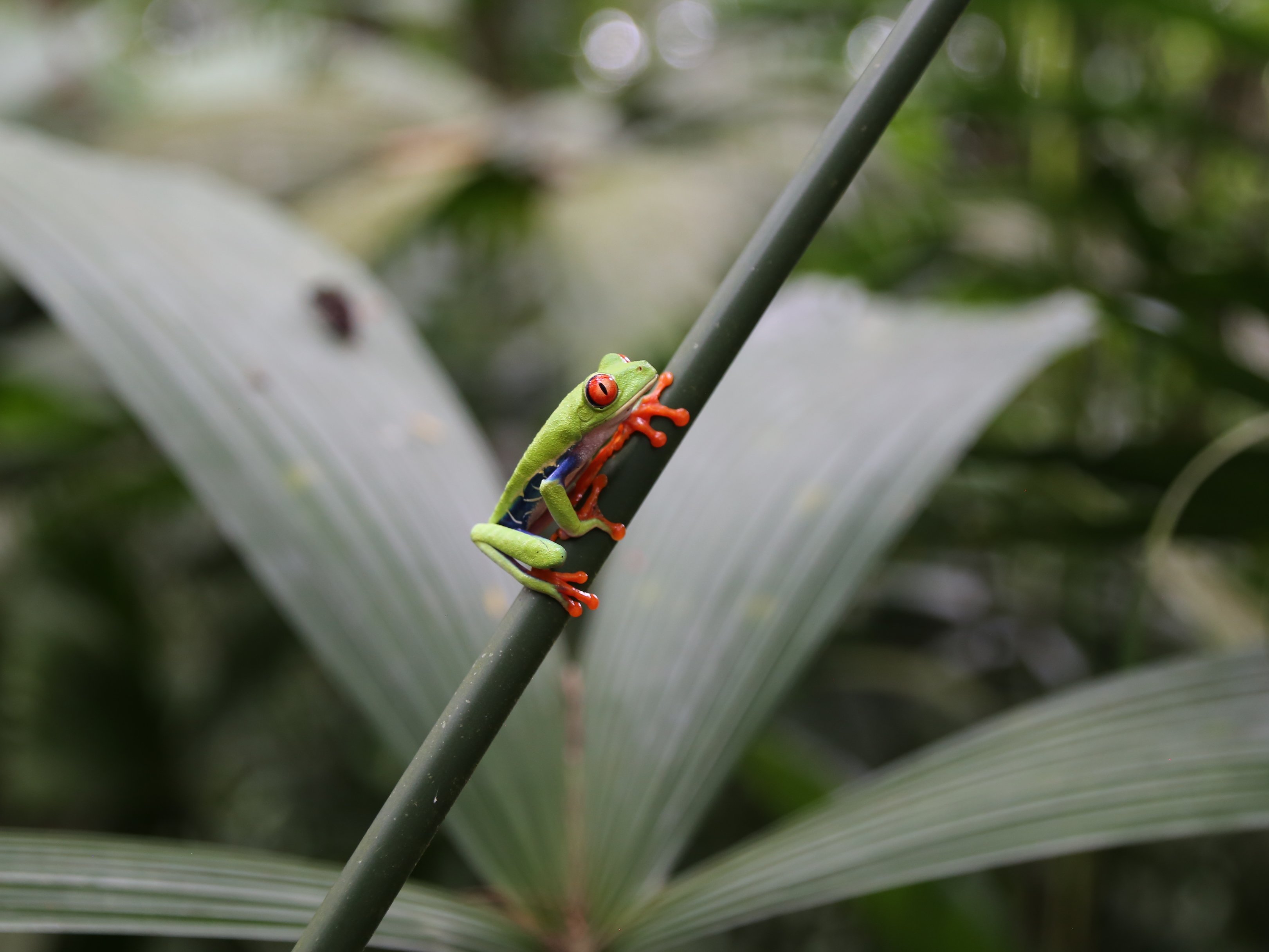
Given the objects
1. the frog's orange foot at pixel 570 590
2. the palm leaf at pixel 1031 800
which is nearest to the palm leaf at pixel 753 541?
the palm leaf at pixel 1031 800

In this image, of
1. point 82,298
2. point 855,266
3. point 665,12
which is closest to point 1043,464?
point 855,266

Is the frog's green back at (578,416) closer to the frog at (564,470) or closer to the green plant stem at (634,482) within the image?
the frog at (564,470)

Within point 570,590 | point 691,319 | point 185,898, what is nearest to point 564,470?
point 570,590

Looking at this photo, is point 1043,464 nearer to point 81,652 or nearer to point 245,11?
point 81,652

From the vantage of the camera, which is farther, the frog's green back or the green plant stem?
the frog's green back

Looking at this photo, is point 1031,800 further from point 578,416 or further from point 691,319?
point 691,319

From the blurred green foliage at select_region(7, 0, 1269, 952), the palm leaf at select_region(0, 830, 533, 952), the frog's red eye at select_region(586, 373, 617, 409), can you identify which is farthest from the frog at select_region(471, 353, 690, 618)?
the blurred green foliage at select_region(7, 0, 1269, 952)

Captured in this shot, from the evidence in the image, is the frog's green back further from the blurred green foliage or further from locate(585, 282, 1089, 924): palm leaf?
the blurred green foliage
